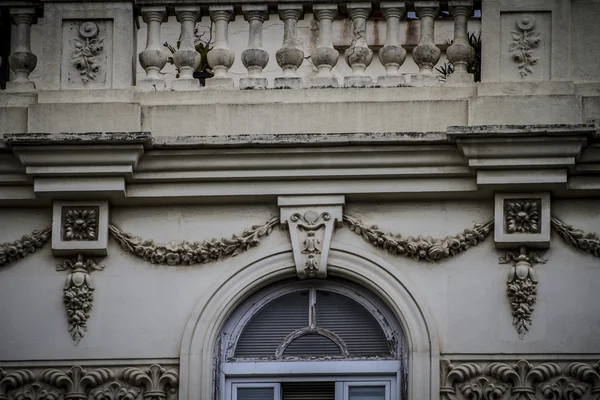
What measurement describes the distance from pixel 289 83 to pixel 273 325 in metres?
1.86

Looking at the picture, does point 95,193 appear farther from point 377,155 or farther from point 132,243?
point 377,155

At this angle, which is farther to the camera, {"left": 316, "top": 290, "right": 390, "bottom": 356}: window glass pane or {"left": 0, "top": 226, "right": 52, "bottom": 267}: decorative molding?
{"left": 0, "top": 226, "right": 52, "bottom": 267}: decorative molding

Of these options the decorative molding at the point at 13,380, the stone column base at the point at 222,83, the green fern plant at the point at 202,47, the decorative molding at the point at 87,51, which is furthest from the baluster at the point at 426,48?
the decorative molding at the point at 13,380

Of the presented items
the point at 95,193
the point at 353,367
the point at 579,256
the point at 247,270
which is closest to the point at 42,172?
the point at 95,193

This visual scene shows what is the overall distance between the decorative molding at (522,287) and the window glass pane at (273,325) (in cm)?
158

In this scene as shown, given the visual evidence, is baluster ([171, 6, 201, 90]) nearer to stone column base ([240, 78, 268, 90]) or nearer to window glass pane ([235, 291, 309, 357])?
stone column base ([240, 78, 268, 90])

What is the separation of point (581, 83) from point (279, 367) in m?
3.13

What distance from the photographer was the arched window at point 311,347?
1730 centimetres

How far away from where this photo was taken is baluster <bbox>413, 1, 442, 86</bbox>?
17.7 m

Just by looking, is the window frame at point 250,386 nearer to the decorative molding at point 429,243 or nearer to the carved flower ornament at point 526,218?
the decorative molding at point 429,243

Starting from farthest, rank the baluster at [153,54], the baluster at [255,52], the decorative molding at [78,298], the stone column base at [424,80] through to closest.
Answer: the baluster at [153,54]
the baluster at [255,52]
the stone column base at [424,80]
the decorative molding at [78,298]

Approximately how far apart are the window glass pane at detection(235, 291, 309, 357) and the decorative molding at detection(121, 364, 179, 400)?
0.60m

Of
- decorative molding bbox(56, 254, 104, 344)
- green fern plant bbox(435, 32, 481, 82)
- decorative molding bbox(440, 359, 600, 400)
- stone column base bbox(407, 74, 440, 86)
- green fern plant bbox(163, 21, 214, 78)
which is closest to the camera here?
decorative molding bbox(440, 359, 600, 400)

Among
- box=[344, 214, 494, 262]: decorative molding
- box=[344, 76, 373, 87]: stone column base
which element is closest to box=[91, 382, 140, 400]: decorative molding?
box=[344, 214, 494, 262]: decorative molding
